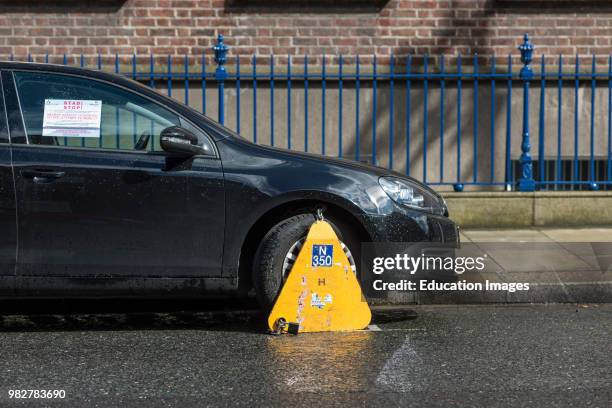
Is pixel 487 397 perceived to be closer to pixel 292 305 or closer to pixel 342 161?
pixel 292 305

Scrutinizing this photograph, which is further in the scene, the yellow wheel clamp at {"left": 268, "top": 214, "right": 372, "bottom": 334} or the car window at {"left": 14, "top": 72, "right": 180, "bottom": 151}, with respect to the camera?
the car window at {"left": 14, "top": 72, "right": 180, "bottom": 151}

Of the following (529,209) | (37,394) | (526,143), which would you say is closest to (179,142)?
(37,394)

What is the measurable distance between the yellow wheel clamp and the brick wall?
5.90m

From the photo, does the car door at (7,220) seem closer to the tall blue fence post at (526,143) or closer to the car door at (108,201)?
the car door at (108,201)

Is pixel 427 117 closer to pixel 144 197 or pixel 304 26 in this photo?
pixel 304 26

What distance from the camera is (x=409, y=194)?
6.61m

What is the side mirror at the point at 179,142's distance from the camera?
20.5ft

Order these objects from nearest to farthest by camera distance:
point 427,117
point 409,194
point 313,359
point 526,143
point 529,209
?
point 313,359 < point 409,194 < point 529,209 < point 526,143 < point 427,117

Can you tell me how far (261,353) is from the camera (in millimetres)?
5836

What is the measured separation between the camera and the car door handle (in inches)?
245

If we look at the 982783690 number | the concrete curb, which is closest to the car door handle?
the 982783690 number

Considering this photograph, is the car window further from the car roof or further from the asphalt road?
the asphalt road

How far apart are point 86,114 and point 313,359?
206 cm

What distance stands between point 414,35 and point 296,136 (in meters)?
1.69
